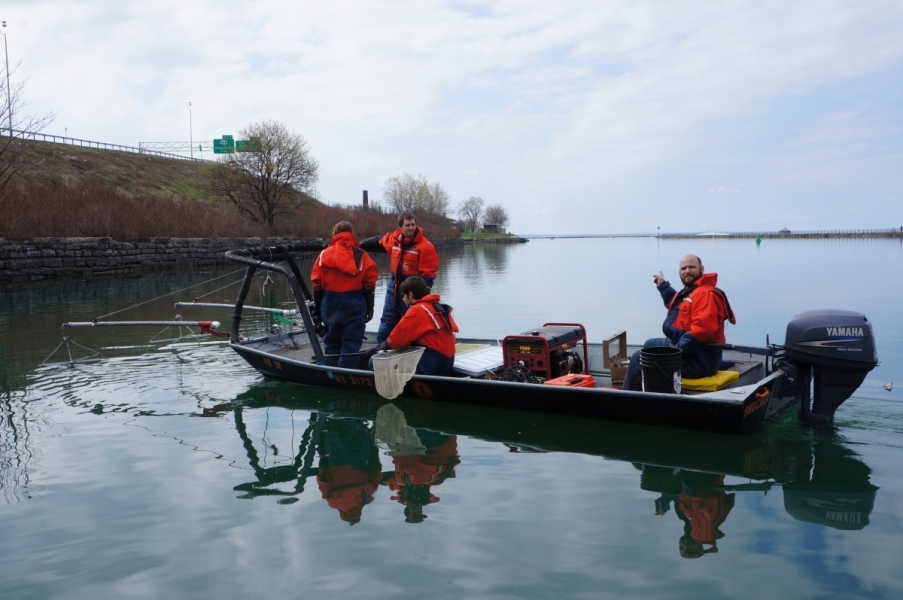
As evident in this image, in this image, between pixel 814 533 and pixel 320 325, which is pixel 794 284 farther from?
pixel 814 533

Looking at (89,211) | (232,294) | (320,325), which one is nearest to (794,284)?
(232,294)

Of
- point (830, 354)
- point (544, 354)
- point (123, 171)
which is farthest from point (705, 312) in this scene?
point (123, 171)

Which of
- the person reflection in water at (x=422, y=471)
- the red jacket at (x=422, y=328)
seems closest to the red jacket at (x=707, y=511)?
the person reflection in water at (x=422, y=471)

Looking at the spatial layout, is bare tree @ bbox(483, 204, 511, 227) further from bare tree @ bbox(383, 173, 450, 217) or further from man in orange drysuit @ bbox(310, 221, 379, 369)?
man in orange drysuit @ bbox(310, 221, 379, 369)

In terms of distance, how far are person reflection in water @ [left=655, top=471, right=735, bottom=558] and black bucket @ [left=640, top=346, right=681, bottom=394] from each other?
82 cm

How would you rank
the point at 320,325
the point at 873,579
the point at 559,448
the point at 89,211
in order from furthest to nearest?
the point at 89,211
the point at 320,325
the point at 559,448
the point at 873,579

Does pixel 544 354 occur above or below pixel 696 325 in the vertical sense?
below

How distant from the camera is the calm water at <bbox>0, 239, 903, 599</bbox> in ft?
14.2

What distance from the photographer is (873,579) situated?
164 inches

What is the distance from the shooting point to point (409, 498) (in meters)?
5.70

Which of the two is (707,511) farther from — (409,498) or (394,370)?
(394,370)

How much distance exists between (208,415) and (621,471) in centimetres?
490

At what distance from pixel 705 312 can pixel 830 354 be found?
1.12 m

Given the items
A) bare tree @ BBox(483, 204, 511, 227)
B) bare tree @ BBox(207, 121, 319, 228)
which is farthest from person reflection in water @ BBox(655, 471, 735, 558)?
bare tree @ BBox(483, 204, 511, 227)
